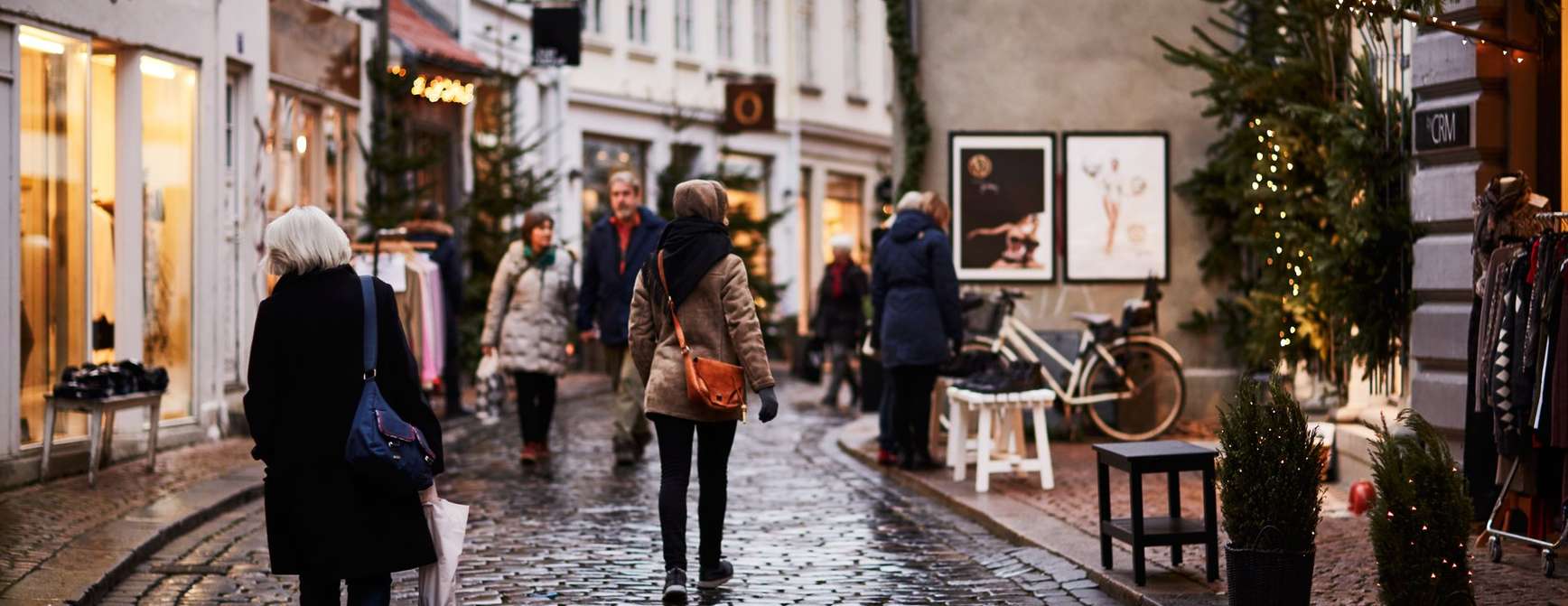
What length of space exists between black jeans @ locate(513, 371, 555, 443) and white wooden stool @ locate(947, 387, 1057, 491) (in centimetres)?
287

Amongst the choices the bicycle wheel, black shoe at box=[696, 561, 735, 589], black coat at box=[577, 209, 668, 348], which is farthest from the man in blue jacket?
black shoe at box=[696, 561, 735, 589]

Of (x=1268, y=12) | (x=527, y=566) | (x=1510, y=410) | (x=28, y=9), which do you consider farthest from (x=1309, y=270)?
(x=28, y=9)

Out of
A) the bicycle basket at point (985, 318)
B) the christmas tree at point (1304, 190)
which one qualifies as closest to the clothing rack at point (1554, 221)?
the christmas tree at point (1304, 190)

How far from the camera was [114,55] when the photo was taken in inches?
595

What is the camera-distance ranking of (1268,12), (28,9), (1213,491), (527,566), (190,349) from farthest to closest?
(190,349), (1268,12), (28,9), (527,566), (1213,491)

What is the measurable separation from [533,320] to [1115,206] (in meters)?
5.06

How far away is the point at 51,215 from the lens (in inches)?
547

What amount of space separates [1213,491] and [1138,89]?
9238 millimetres

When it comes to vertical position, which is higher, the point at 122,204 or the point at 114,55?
the point at 114,55

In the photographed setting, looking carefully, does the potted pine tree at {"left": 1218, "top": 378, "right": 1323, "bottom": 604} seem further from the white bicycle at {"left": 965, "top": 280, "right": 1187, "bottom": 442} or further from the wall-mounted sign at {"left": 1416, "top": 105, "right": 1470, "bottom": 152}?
the white bicycle at {"left": 965, "top": 280, "right": 1187, "bottom": 442}

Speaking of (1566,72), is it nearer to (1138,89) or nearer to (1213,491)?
(1213,491)

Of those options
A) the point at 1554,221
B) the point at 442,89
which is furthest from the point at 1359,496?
the point at 442,89

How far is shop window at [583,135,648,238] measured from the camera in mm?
34781

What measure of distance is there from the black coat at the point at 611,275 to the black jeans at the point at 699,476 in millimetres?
5151
